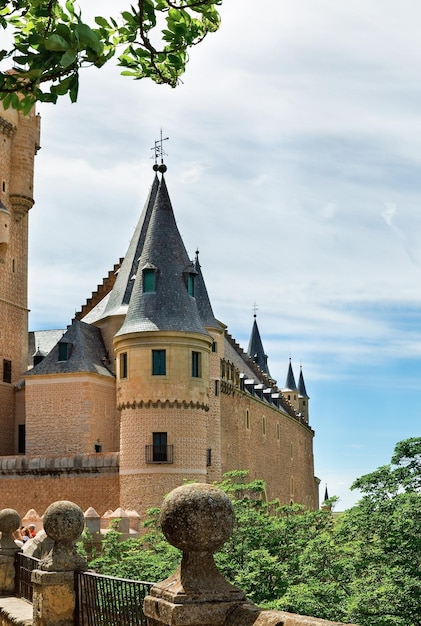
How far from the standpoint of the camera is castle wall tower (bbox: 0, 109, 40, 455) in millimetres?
41062

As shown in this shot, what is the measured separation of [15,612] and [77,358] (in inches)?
1031

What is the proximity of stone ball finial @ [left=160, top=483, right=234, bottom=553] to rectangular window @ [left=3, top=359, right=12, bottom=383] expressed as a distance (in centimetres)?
3747

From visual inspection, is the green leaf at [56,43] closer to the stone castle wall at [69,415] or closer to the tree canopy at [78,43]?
the tree canopy at [78,43]

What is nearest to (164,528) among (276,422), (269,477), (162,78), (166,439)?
(162,78)

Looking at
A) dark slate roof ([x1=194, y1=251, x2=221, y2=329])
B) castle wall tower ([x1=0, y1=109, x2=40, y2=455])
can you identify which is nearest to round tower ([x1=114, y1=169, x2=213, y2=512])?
dark slate roof ([x1=194, y1=251, x2=221, y2=329])

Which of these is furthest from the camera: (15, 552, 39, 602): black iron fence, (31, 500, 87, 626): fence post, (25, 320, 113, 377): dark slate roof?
(25, 320, 113, 377): dark slate roof

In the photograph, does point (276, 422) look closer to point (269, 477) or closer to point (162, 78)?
point (269, 477)

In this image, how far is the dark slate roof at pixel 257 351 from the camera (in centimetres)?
7612

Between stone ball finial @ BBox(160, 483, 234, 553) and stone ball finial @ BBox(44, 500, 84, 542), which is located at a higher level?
stone ball finial @ BBox(160, 483, 234, 553)

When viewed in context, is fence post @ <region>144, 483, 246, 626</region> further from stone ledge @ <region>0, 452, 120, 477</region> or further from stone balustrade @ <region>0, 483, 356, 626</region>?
stone ledge @ <region>0, 452, 120, 477</region>

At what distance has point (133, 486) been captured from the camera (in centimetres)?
3084

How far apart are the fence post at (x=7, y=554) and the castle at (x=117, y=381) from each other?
19.5 meters

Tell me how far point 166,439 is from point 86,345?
681cm

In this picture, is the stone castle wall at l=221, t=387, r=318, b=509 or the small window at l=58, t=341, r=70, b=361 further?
the stone castle wall at l=221, t=387, r=318, b=509
